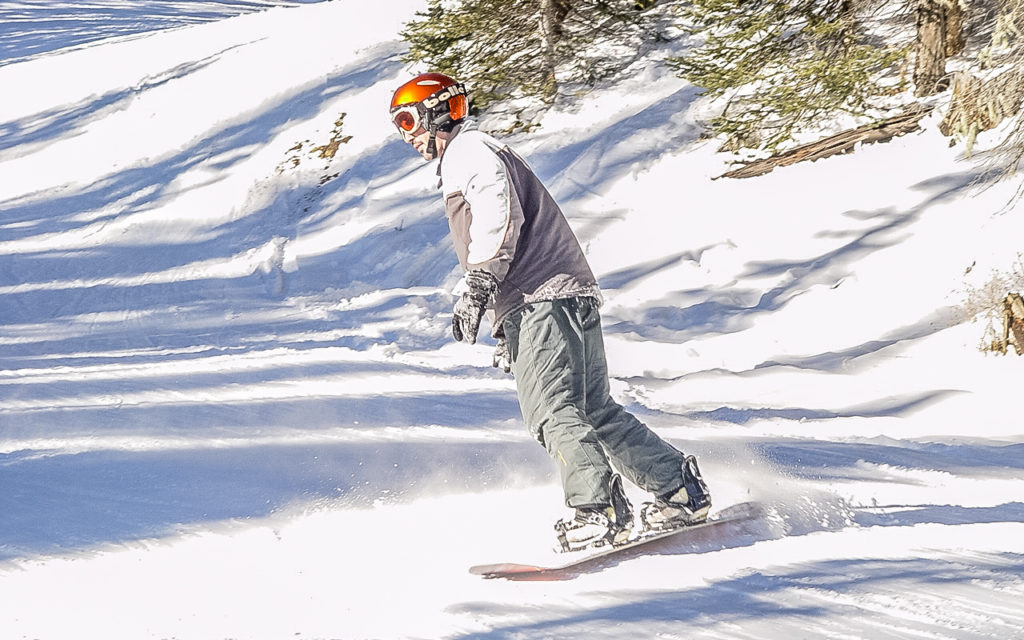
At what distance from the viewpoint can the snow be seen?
3.27m

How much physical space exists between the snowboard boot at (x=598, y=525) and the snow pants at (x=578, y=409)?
0.04m

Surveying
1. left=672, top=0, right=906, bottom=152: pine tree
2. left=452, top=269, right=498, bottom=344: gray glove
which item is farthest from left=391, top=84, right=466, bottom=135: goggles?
left=672, top=0, right=906, bottom=152: pine tree

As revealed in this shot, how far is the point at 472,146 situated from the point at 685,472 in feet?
5.11

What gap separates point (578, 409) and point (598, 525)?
46cm

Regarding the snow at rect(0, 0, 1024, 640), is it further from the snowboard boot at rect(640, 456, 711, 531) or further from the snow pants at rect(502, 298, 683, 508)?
the snow pants at rect(502, 298, 683, 508)

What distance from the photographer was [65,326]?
7.42 metres

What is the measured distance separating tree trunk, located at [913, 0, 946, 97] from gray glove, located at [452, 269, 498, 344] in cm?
638

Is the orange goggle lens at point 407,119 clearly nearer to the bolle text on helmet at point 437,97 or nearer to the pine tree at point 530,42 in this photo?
the bolle text on helmet at point 437,97

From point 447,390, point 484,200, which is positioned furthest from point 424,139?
point 447,390

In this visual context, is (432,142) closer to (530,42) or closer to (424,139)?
(424,139)

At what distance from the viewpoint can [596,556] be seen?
3500 mm

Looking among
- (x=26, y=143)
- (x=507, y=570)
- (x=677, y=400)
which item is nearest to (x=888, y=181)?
(x=677, y=400)

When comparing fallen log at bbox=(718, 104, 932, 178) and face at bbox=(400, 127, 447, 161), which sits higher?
face at bbox=(400, 127, 447, 161)

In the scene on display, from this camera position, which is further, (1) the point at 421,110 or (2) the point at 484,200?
(1) the point at 421,110
